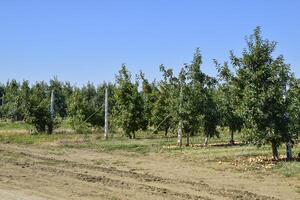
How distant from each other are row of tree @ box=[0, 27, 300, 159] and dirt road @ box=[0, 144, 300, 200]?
2974mm

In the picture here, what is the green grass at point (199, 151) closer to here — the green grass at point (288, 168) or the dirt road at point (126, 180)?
the green grass at point (288, 168)

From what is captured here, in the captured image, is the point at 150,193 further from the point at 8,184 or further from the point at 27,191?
the point at 8,184

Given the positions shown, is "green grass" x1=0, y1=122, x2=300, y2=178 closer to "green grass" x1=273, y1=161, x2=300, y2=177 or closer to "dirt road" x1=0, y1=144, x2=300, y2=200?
"green grass" x1=273, y1=161, x2=300, y2=177

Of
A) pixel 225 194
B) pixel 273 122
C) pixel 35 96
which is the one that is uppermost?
pixel 35 96

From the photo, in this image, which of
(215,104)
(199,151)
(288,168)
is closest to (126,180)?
(288,168)

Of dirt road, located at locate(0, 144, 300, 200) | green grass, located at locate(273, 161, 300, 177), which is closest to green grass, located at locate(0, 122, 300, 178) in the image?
green grass, located at locate(273, 161, 300, 177)

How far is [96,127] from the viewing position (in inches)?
1668

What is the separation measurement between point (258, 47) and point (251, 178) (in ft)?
18.6

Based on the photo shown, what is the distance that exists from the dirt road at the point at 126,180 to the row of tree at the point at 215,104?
297 centimetres

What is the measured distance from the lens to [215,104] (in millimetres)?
25594

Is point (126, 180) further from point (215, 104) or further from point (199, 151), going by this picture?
point (215, 104)

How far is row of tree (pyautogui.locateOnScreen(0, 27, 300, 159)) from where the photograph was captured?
18.3 metres

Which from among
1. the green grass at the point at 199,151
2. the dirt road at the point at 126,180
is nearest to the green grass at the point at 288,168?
the green grass at the point at 199,151

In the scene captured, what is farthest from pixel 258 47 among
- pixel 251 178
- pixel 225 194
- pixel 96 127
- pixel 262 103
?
pixel 96 127
